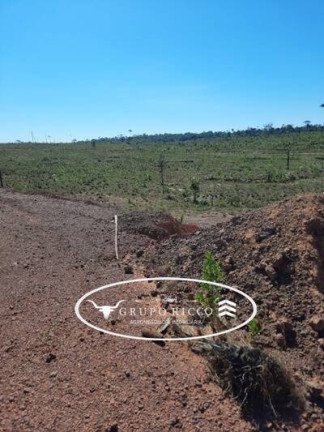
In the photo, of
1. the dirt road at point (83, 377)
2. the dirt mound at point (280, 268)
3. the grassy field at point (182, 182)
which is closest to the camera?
the dirt road at point (83, 377)

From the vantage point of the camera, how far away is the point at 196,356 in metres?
4.73

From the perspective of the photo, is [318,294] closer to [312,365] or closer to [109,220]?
[312,365]

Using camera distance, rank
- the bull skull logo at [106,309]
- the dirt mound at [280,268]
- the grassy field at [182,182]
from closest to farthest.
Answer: the dirt mound at [280,268], the bull skull logo at [106,309], the grassy field at [182,182]

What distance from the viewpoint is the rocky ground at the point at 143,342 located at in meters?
3.92

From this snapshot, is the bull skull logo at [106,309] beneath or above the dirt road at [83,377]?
above

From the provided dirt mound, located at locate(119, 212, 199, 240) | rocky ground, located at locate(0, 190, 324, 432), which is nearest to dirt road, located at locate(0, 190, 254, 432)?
rocky ground, located at locate(0, 190, 324, 432)

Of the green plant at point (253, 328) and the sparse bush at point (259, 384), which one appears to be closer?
the sparse bush at point (259, 384)

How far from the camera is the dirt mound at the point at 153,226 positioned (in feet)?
38.7

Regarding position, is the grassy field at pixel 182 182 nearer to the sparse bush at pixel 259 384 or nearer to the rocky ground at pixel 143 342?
the rocky ground at pixel 143 342

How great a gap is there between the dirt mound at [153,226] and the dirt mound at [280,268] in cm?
270

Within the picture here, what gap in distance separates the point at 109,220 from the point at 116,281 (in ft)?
21.4

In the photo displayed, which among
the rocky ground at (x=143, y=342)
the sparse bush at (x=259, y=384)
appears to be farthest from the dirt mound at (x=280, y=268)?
the sparse bush at (x=259, y=384)

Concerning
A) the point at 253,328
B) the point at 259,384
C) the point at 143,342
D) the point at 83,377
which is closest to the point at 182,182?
the point at 253,328

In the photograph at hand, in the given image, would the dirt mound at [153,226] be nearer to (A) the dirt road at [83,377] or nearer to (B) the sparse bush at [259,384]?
(A) the dirt road at [83,377]
